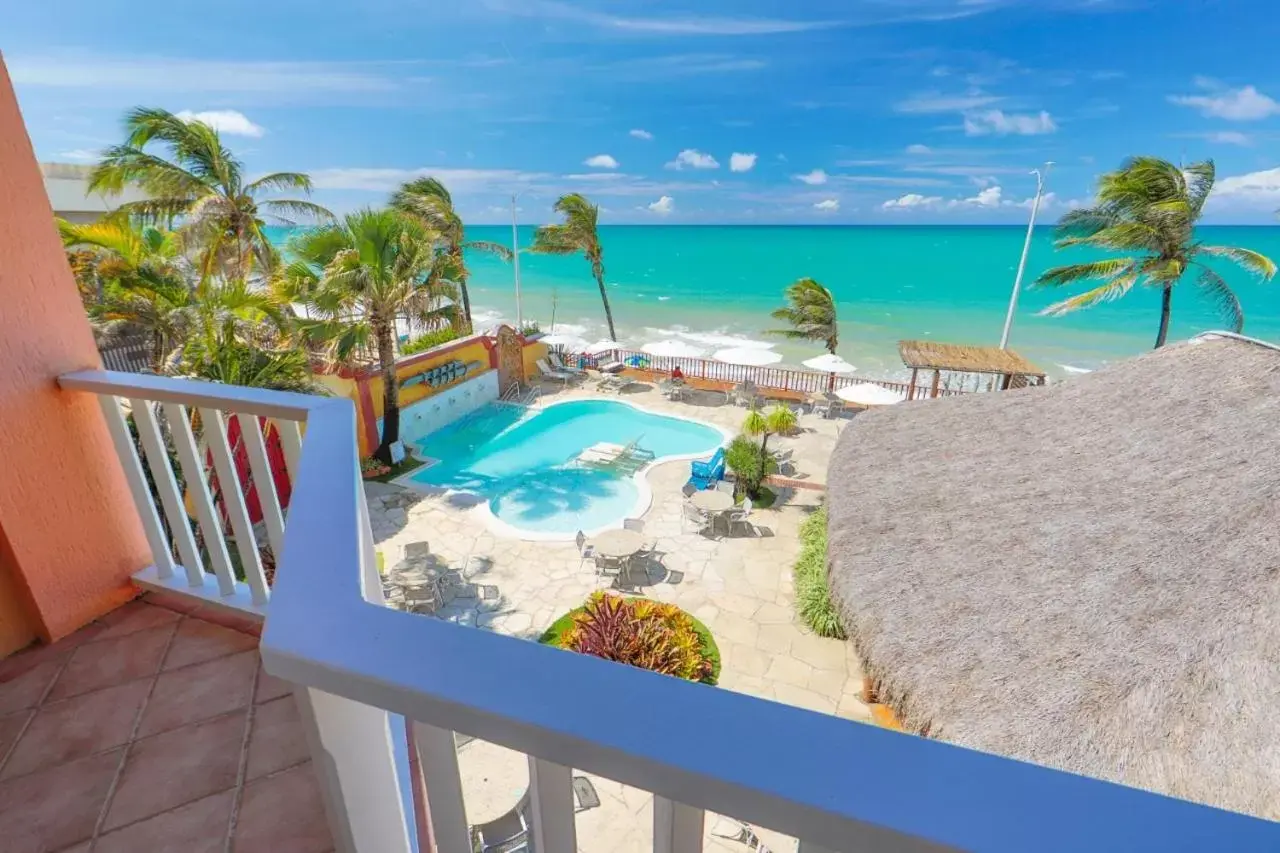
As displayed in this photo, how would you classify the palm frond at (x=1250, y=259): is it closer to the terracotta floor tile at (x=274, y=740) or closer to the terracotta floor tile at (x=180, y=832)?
the terracotta floor tile at (x=274, y=740)

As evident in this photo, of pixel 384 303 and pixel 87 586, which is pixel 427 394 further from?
pixel 87 586

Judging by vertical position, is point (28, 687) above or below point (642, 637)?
above

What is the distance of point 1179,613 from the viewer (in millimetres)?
4453

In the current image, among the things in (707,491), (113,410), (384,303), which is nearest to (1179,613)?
(113,410)

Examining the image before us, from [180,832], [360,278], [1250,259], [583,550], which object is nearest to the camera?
[180,832]

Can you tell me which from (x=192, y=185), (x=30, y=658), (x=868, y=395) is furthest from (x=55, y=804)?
(x=192, y=185)

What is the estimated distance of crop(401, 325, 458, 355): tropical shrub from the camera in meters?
17.8

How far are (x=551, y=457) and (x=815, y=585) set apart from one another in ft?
27.7

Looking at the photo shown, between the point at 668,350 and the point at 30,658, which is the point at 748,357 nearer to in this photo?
the point at 668,350

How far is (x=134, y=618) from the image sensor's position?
2.74 metres

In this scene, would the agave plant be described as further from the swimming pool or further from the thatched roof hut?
the swimming pool

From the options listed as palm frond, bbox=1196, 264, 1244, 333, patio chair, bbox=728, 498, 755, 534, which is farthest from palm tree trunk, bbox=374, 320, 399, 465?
palm frond, bbox=1196, 264, 1244, 333

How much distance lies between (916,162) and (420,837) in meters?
91.1

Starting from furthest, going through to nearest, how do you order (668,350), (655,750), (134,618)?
1. (668,350)
2. (134,618)
3. (655,750)
